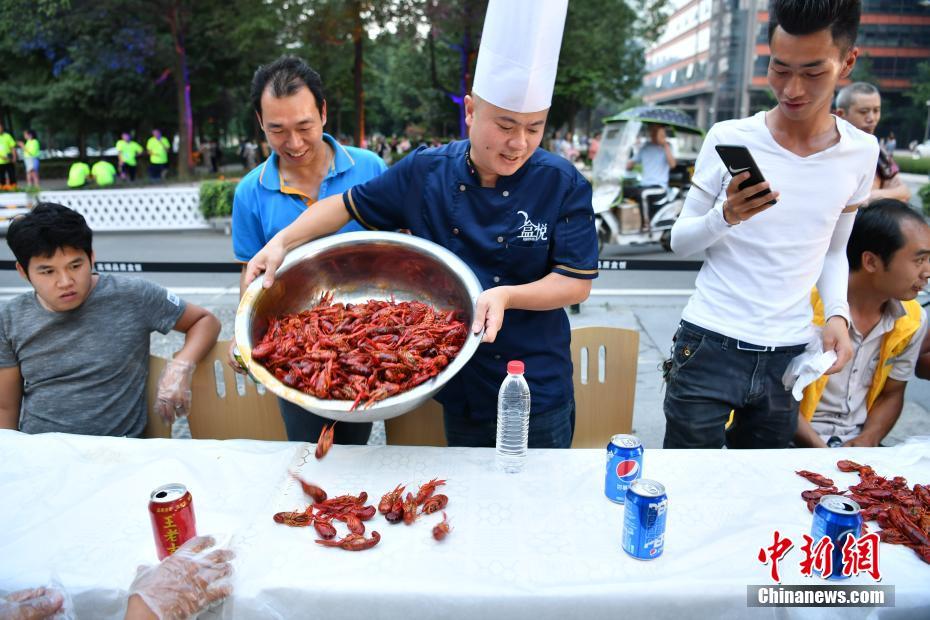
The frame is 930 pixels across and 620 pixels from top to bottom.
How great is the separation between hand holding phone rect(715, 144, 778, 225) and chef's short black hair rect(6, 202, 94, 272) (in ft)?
7.73

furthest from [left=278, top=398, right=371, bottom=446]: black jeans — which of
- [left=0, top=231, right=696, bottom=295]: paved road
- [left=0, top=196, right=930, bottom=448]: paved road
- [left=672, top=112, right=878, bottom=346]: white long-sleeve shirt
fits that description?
[left=0, top=231, right=696, bottom=295]: paved road

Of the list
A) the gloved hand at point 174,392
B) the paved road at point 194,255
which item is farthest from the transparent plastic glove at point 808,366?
the paved road at point 194,255

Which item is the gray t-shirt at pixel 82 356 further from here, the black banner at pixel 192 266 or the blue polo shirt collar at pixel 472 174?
the blue polo shirt collar at pixel 472 174

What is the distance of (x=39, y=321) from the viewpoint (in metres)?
2.34

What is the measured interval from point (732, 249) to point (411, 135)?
3827 centimetres

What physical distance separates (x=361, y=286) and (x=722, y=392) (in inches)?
55.3

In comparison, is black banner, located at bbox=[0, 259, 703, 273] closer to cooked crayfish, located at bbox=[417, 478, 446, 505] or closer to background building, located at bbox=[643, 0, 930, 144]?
cooked crayfish, located at bbox=[417, 478, 446, 505]

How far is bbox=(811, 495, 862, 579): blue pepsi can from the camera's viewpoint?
4.48ft

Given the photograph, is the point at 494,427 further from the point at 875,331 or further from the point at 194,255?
the point at 194,255

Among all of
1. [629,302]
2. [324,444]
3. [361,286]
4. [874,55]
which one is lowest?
[629,302]

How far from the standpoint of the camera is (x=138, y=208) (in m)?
12.2

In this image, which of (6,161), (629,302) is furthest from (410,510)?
(6,161)

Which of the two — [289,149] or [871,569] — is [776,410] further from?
[289,149]

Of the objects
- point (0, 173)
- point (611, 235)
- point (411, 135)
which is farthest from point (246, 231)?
point (411, 135)
